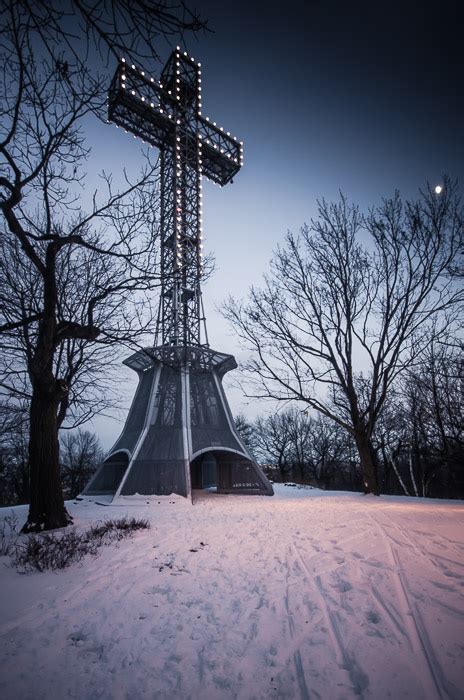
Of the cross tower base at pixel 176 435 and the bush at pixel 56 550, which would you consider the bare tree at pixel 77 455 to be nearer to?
the cross tower base at pixel 176 435

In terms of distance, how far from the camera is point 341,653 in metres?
2.65

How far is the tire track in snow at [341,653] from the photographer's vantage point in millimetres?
2302

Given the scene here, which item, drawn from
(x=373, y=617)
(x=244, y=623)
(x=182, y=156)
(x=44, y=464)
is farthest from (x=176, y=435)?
(x=182, y=156)

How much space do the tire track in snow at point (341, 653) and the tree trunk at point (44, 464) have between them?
7160 millimetres

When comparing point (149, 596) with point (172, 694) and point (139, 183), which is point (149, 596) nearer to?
point (172, 694)

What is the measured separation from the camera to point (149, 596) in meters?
3.80

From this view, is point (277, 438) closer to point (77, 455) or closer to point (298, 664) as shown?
point (77, 455)

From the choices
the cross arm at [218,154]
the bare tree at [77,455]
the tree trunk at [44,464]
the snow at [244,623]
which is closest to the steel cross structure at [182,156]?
the cross arm at [218,154]

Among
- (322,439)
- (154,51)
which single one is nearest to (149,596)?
(154,51)

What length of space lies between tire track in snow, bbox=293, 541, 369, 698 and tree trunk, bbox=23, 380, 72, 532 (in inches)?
282

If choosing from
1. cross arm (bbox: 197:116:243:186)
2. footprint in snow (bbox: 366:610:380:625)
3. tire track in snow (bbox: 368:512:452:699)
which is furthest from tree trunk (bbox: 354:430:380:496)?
cross arm (bbox: 197:116:243:186)

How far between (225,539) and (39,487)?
5.13m

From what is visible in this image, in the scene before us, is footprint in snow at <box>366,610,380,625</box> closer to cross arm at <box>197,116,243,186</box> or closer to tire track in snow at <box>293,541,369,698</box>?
tire track in snow at <box>293,541,369,698</box>

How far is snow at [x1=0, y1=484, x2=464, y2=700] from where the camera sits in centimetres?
234
